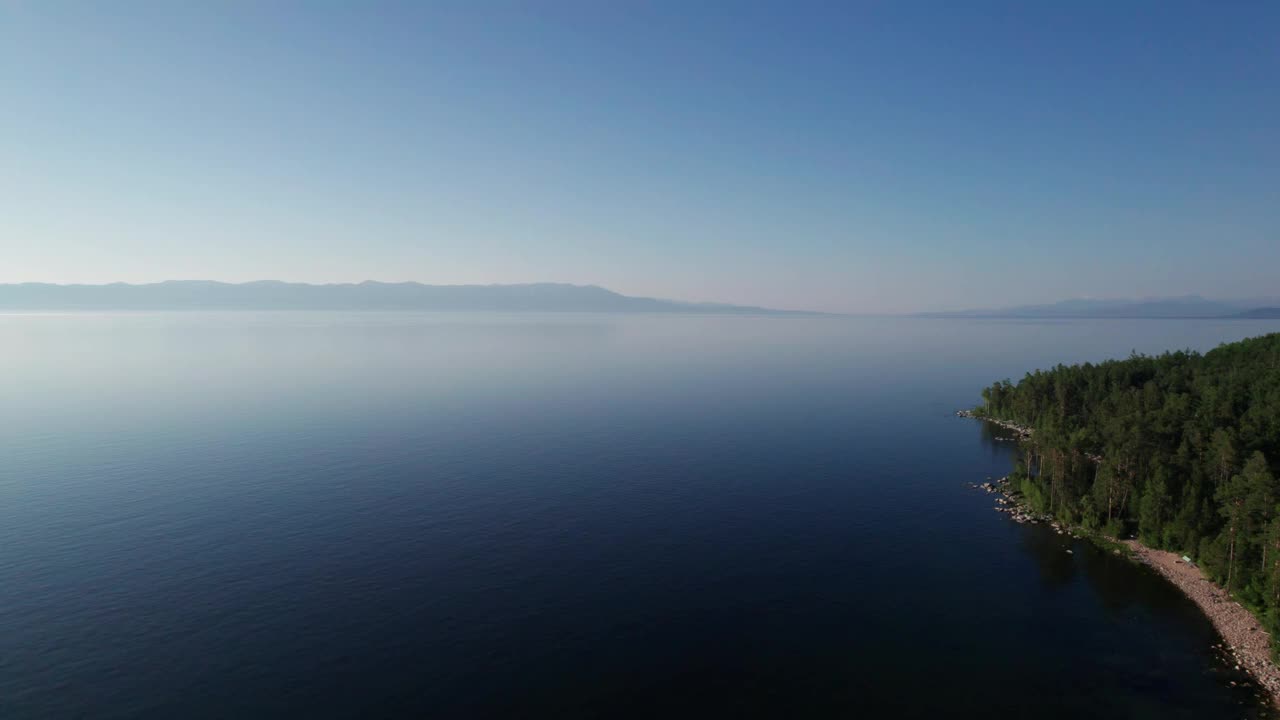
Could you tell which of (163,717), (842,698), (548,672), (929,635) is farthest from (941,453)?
(163,717)

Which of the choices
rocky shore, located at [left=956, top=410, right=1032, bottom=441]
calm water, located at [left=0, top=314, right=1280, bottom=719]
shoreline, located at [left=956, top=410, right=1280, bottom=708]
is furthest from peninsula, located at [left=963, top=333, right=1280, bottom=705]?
rocky shore, located at [left=956, top=410, right=1032, bottom=441]

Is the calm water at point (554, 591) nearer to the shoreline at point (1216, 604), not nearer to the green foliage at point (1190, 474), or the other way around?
the shoreline at point (1216, 604)

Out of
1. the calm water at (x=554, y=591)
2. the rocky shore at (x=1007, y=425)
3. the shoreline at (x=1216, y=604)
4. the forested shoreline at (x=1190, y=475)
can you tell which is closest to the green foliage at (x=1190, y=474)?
the forested shoreline at (x=1190, y=475)

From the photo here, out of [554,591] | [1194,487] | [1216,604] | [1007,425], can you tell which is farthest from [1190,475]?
[554,591]

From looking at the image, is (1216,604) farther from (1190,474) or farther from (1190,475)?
(1190,474)

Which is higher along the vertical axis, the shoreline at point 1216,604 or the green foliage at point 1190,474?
the green foliage at point 1190,474

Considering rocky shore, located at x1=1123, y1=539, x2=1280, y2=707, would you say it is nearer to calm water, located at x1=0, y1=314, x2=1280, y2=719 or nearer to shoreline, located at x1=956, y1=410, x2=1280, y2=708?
shoreline, located at x1=956, y1=410, x2=1280, y2=708

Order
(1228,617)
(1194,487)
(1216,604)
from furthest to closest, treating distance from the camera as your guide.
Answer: (1194,487) < (1216,604) < (1228,617)
